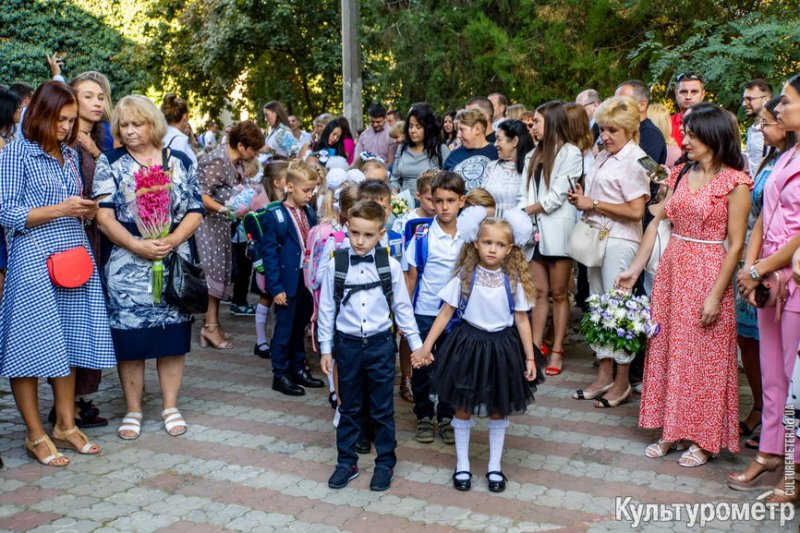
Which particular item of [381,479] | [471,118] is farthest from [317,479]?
[471,118]

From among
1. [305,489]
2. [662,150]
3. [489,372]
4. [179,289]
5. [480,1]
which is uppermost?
[480,1]

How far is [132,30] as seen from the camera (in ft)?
76.5

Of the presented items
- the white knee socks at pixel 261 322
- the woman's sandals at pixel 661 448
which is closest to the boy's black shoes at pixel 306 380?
the white knee socks at pixel 261 322

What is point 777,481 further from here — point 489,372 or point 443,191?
point 443,191

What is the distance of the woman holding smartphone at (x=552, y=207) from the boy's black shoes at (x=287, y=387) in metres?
2.06

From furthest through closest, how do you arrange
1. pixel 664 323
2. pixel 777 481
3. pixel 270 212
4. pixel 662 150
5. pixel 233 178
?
pixel 233 178
pixel 662 150
pixel 270 212
pixel 664 323
pixel 777 481

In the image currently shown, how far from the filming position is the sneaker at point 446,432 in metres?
5.57

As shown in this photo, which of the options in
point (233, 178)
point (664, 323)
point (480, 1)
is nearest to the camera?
point (664, 323)

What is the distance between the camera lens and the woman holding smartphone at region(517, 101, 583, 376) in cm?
A: 691

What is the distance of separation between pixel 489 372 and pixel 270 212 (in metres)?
2.58

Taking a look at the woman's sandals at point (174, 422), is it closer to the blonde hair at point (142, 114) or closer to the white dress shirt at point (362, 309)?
the white dress shirt at point (362, 309)

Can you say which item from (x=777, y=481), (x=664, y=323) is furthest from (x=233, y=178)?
(x=777, y=481)

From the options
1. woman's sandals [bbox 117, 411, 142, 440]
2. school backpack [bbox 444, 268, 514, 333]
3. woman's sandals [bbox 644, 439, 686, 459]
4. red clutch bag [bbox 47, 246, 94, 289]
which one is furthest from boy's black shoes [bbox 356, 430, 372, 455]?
red clutch bag [bbox 47, 246, 94, 289]

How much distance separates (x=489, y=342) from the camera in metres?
4.83
